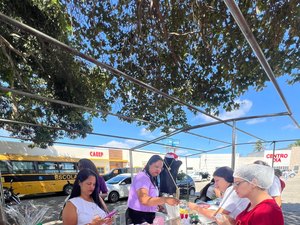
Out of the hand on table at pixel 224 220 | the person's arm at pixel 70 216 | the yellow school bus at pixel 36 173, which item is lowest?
the yellow school bus at pixel 36 173

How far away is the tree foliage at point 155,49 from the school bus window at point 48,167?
8.52 metres

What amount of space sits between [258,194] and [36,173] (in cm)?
1285

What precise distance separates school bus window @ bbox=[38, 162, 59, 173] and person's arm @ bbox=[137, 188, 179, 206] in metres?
11.8

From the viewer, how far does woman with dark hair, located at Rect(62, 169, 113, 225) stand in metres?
1.90

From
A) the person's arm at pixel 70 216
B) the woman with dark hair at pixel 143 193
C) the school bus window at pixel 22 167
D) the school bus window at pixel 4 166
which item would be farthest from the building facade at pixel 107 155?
the person's arm at pixel 70 216

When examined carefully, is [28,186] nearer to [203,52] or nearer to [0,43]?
[0,43]

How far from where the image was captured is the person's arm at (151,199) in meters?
2.15

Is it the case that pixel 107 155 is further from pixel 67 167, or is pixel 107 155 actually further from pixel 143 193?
pixel 143 193

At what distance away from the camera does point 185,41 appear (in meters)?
4.28

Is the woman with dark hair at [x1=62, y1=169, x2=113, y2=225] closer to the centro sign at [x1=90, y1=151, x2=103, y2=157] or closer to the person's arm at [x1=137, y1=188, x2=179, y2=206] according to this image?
the person's arm at [x1=137, y1=188, x2=179, y2=206]

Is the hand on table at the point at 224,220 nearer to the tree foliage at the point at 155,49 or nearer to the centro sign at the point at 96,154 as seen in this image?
the tree foliage at the point at 155,49

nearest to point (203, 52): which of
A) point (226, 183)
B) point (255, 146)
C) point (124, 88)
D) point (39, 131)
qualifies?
point (124, 88)

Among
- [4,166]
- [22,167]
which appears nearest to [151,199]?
[4,166]

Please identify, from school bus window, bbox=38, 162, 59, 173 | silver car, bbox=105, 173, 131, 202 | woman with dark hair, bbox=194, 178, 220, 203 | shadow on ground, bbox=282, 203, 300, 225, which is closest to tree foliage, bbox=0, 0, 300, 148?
woman with dark hair, bbox=194, 178, 220, 203
